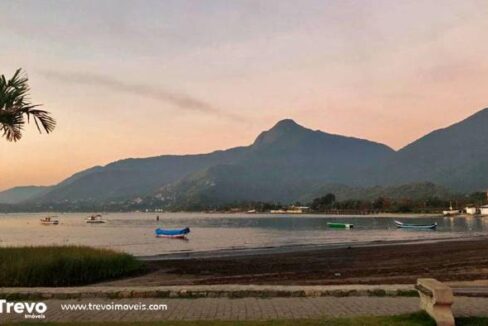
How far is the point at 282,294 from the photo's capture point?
14.0m

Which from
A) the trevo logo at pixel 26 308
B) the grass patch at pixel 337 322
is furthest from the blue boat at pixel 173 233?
the grass patch at pixel 337 322

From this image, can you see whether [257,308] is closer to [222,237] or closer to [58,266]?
[58,266]

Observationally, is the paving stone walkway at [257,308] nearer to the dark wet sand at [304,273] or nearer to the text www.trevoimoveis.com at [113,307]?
the text www.trevoimoveis.com at [113,307]

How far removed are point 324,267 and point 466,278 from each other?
32.7 ft

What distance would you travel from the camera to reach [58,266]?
23.0 m

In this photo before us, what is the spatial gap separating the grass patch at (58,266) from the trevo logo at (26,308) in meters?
7.35

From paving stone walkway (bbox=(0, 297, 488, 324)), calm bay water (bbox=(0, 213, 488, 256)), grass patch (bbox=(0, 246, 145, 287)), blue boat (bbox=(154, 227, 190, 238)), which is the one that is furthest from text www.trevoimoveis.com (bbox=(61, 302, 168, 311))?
blue boat (bbox=(154, 227, 190, 238))

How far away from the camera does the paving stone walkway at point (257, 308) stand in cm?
1124

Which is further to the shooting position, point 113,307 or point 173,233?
point 173,233

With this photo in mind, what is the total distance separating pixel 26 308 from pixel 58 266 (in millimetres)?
10904

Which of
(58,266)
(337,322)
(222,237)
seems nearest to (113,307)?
(337,322)

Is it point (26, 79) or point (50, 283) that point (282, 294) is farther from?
point (50, 283)

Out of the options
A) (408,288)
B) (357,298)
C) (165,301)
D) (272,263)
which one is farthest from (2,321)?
(272,263)

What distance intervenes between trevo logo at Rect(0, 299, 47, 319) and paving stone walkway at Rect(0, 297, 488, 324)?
0.56 feet
